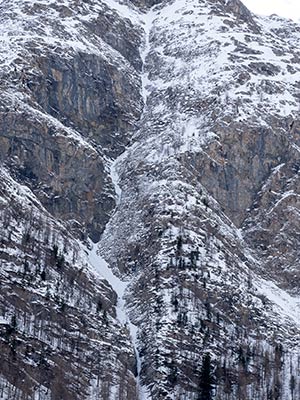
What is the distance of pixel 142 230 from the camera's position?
158125 mm

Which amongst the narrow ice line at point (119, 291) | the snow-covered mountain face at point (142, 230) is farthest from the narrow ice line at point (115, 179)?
the narrow ice line at point (119, 291)

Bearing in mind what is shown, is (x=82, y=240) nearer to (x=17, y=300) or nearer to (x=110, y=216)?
(x=110, y=216)

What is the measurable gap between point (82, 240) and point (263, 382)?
1615 inches

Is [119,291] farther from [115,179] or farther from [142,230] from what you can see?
[115,179]

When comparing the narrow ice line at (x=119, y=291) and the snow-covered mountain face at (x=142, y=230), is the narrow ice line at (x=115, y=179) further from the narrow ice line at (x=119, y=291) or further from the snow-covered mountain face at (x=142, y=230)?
the narrow ice line at (x=119, y=291)

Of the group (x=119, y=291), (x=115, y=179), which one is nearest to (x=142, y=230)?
(x=119, y=291)

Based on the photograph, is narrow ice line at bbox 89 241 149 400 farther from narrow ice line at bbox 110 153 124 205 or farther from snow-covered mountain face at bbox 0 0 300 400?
narrow ice line at bbox 110 153 124 205

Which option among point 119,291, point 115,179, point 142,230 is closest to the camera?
point 119,291

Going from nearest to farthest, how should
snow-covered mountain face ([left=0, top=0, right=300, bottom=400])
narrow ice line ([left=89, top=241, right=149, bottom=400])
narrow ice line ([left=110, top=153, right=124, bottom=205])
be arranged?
snow-covered mountain face ([left=0, top=0, right=300, bottom=400])
narrow ice line ([left=89, top=241, right=149, bottom=400])
narrow ice line ([left=110, top=153, right=124, bottom=205])

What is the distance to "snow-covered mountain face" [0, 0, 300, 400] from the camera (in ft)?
429

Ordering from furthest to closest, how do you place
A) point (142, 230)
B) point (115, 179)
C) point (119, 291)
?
point (115, 179), point (142, 230), point (119, 291)

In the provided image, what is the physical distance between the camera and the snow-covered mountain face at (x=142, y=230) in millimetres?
130750

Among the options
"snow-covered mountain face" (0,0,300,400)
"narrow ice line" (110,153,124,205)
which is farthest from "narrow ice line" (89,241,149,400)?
"narrow ice line" (110,153,124,205)

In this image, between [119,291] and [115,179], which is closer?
[119,291]
